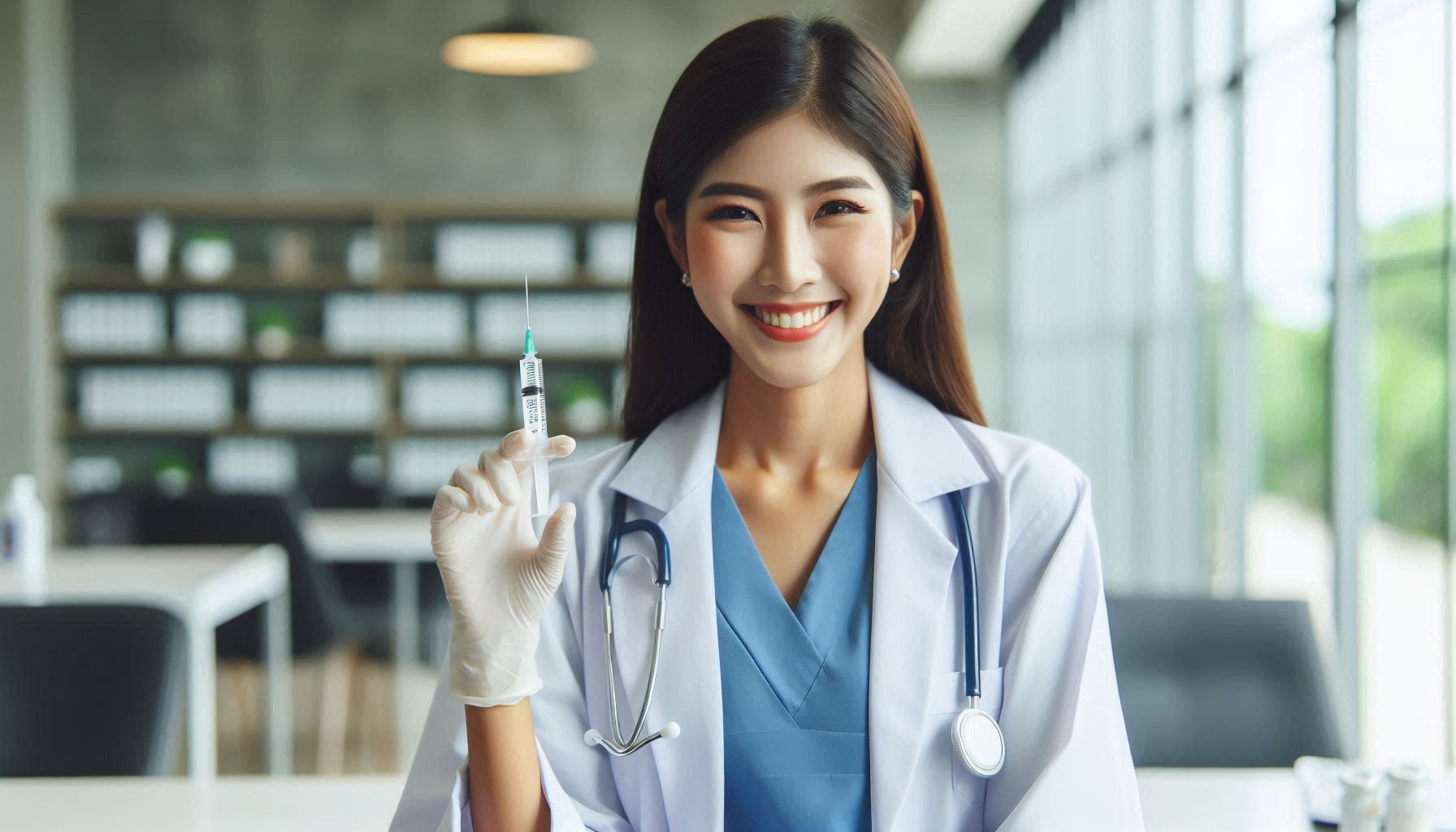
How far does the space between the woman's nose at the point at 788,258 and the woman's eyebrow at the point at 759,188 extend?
0.03m

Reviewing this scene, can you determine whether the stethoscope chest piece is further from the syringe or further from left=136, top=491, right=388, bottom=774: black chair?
left=136, top=491, right=388, bottom=774: black chair

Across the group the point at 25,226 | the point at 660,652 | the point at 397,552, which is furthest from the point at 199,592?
the point at 25,226

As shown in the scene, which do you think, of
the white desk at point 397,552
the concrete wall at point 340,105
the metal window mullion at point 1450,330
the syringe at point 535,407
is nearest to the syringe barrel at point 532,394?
the syringe at point 535,407

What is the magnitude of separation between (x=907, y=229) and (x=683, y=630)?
18.3 inches

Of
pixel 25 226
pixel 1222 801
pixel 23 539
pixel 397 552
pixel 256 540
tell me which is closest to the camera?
pixel 1222 801

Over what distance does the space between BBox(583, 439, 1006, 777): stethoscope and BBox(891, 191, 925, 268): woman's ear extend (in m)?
0.25

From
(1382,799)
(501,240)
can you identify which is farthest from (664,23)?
(1382,799)

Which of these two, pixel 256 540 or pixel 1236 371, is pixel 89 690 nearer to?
pixel 256 540

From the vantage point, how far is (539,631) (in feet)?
3.89

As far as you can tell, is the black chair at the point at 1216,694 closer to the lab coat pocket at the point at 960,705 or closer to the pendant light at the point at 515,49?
the lab coat pocket at the point at 960,705

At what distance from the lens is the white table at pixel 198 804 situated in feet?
4.85

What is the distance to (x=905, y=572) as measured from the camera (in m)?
1.25

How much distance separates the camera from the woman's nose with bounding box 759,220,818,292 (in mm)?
1160

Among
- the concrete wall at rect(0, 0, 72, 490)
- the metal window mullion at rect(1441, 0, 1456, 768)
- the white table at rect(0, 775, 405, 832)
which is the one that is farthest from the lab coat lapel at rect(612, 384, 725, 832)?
the concrete wall at rect(0, 0, 72, 490)
